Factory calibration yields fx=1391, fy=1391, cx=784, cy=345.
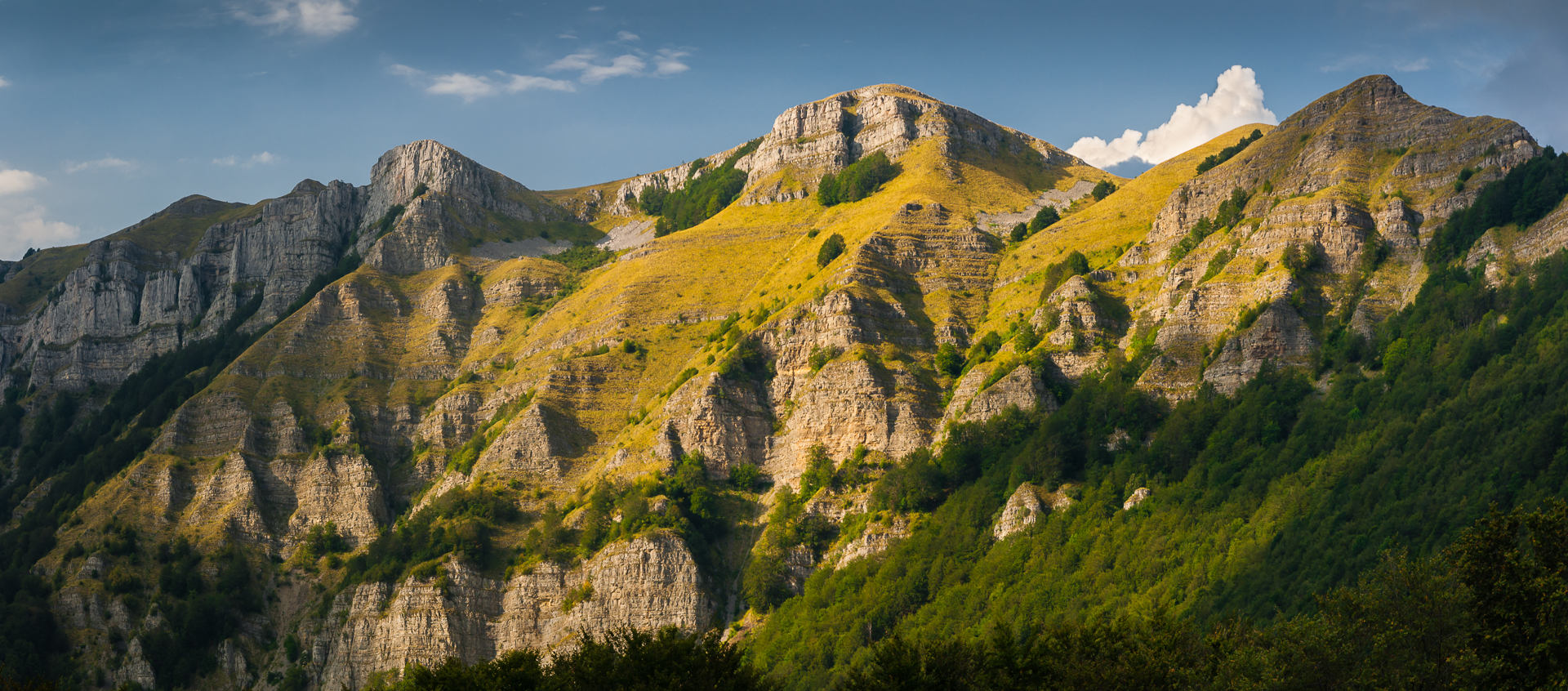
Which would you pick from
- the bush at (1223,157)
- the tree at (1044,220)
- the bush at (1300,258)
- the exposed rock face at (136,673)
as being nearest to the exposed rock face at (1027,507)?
→ the bush at (1300,258)

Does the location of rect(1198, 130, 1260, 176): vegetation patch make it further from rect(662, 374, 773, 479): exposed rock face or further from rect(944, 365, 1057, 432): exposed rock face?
rect(662, 374, 773, 479): exposed rock face

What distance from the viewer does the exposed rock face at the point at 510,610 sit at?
136750 mm

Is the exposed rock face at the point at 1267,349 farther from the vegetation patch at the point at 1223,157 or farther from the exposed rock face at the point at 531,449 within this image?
the exposed rock face at the point at 531,449

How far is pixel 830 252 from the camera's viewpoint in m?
182

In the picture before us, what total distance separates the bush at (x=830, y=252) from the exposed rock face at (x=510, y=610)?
→ 54399 millimetres

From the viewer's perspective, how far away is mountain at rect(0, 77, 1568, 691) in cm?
12544

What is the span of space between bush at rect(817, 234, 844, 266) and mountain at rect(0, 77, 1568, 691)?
261cm

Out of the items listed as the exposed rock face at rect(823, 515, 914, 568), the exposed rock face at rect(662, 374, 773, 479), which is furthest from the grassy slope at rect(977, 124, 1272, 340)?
the exposed rock face at rect(823, 515, 914, 568)

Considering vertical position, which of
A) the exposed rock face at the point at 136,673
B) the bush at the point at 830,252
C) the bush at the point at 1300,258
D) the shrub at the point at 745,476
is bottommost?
the exposed rock face at the point at 136,673

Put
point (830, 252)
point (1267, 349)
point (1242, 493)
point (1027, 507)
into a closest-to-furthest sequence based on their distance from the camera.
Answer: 1. point (1242, 493)
2. point (1267, 349)
3. point (1027, 507)
4. point (830, 252)

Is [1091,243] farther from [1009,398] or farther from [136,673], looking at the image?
[136,673]

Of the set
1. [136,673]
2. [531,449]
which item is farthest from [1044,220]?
[136,673]

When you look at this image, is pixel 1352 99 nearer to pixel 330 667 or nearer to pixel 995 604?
pixel 995 604

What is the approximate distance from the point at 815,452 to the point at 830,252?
1612 inches
